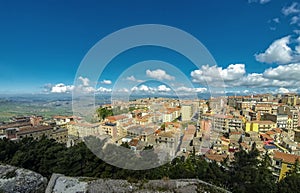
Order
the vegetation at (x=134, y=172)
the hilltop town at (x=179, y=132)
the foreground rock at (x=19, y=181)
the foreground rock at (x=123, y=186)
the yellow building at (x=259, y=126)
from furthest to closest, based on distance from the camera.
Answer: the yellow building at (x=259, y=126) < the hilltop town at (x=179, y=132) < the vegetation at (x=134, y=172) < the foreground rock at (x=19, y=181) < the foreground rock at (x=123, y=186)

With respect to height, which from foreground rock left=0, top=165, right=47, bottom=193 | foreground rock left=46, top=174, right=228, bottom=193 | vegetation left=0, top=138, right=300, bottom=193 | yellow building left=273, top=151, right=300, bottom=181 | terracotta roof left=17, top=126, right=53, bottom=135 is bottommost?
yellow building left=273, top=151, right=300, bottom=181

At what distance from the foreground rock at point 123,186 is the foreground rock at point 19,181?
40.7 inches

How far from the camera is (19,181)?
11.0 feet

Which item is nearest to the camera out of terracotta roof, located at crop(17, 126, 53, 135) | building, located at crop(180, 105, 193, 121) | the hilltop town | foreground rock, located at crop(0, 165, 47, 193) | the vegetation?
foreground rock, located at crop(0, 165, 47, 193)

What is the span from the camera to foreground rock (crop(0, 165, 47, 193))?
320 centimetres

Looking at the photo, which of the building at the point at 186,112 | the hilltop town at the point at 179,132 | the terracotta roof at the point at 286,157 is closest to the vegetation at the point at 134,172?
the hilltop town at the point at 179,132

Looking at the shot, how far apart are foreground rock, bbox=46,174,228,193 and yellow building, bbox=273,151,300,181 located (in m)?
10.9

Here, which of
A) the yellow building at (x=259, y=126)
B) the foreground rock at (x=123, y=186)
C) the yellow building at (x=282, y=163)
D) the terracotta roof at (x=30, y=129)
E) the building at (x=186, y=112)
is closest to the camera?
the foreground rock at (x=123, y=186)

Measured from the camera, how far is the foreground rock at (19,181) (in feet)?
10.5

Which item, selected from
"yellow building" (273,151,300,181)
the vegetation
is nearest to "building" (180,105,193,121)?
the vegetation

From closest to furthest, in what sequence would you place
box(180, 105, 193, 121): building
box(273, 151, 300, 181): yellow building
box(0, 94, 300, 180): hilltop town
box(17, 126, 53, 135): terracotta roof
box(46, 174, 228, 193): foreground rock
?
box(46, 174, 228, 193): foreground rock, box(180, 105, 193, 121): building, box(273, 151, 300, 181): yellow building, box(0, 94, 300, 180): hilltop town, box(17, 126, 53, 135): terracotta roof

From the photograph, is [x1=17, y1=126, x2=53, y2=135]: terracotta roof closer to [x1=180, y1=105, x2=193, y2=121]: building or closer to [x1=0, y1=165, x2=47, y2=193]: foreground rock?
[x1=180, y1=105, x2=193, y2=121]: building

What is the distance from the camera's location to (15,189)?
10.5 ft

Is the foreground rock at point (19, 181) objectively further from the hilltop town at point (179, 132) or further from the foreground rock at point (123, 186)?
the hilltop town at point (179, 132)
